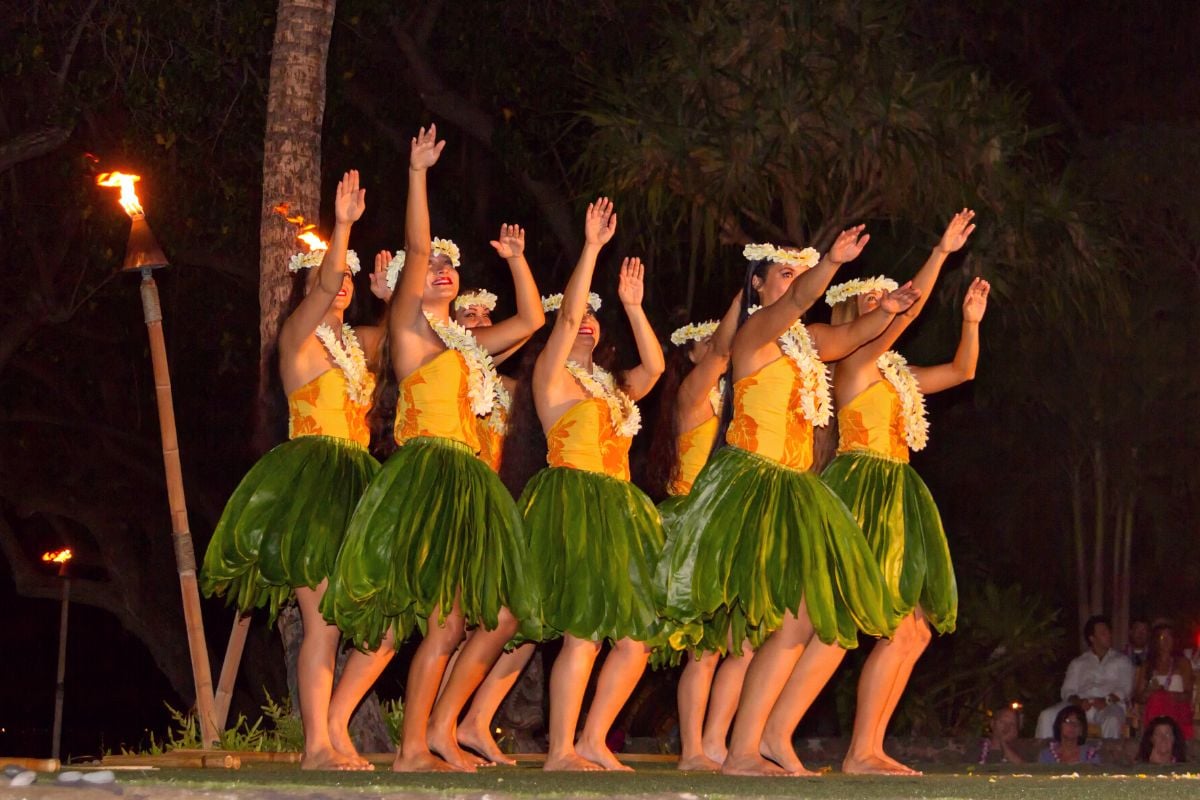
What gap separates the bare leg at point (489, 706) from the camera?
6.06 meters

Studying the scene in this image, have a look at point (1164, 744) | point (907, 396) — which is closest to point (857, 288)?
point (907, 396)

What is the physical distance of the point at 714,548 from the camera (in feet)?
17.4

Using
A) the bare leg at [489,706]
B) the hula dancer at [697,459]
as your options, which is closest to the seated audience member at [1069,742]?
the hula dancer at [697,459]

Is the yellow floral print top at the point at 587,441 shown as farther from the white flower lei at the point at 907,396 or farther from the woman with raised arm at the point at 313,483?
the white flower lei at the point at 907,396

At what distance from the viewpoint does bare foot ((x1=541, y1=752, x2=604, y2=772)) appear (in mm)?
5336

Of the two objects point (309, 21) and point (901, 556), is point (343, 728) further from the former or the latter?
point (309, 21)

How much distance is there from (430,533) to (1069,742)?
443 centimetres

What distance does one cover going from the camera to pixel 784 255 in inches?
220

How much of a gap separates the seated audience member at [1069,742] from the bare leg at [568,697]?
3839 mm

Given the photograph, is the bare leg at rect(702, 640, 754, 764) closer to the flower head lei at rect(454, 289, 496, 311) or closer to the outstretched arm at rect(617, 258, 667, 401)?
the outstretched arm at rect(617, 258, 667, 401)

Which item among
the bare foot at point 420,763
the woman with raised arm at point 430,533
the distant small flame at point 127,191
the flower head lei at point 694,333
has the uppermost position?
the distant small flame at point 127,191

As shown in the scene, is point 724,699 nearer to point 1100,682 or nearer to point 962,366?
point 962,366

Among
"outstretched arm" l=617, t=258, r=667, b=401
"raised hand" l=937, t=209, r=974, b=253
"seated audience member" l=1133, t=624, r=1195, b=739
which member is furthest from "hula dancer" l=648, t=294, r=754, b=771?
"seated audience member" l=1133, t=624, r=1195, b=739

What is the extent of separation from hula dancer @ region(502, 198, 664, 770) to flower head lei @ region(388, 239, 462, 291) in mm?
334
